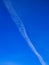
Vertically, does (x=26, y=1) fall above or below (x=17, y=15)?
above

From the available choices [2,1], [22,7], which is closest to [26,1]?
[22,7]

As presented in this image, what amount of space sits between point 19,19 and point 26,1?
0.25m

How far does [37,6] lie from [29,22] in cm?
24

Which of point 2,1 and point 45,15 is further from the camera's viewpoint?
point 45,15

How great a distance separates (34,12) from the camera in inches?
71.2

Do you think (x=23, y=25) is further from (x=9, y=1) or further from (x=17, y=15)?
(x=9, y=1)

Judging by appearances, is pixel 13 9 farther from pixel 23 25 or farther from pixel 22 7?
pixel 23 25

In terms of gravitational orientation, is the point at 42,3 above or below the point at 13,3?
above

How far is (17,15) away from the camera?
1.74 metres

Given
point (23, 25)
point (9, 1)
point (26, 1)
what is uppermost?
point (26, 1)

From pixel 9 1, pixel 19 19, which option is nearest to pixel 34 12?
pixel 19 19

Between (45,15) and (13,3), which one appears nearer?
(13,3)

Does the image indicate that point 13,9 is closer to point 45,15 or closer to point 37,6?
point 37,6

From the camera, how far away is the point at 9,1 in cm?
167
